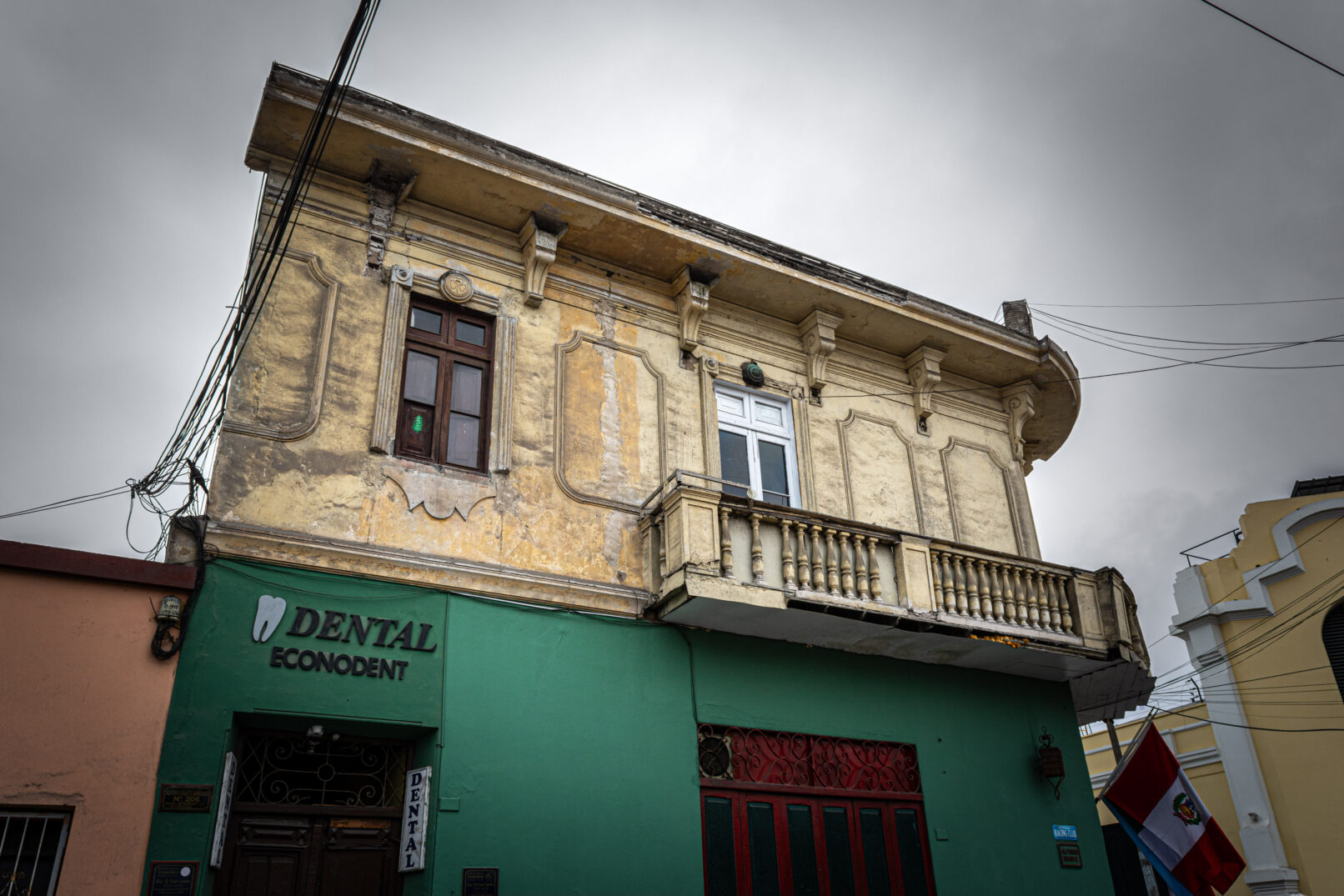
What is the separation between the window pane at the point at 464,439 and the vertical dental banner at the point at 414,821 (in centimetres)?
290

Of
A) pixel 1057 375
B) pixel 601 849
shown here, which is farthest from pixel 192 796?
pixel 1057 375

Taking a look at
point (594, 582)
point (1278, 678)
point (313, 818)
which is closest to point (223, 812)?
point (313, 818)

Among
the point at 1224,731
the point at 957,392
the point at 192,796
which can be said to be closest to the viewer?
the point at 192,796

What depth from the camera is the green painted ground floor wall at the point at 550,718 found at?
304 inches

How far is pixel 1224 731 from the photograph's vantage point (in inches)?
648

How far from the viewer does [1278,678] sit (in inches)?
635

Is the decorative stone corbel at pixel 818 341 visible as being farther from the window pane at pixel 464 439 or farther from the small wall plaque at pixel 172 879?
the small wall plaque at pixel 172 879

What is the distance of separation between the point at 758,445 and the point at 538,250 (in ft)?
10.7

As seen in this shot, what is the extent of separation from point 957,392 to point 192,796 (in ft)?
33.0

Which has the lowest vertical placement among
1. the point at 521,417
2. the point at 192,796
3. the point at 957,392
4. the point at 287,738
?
the point at 192,796

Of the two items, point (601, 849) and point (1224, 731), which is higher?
point (1224, 731)

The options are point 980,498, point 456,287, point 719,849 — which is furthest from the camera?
point 980,498

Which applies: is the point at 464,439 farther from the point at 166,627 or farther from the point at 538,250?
the point at 166,627

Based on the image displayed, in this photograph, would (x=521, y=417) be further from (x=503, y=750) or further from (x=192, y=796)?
(x=192, y=796)
